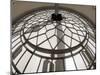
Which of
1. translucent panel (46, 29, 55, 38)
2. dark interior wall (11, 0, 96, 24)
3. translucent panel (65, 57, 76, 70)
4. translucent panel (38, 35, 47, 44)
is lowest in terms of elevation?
translucent panel (65, 57, 76, 70)

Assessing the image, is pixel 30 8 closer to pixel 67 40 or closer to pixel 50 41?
pixel 50 41

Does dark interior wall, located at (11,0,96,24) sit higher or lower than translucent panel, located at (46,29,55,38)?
higher

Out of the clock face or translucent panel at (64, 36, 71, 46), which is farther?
translucent panel at (64, 36, 71, 46)

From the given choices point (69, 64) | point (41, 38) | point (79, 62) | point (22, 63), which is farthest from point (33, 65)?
point (79, 62)

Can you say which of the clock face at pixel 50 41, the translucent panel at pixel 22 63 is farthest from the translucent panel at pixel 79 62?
the translucent panel at pixel 22 63

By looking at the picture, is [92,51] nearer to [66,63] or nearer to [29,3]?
[66,63]

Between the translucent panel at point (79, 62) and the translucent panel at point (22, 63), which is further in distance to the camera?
the translucent panel at point (79, 62)

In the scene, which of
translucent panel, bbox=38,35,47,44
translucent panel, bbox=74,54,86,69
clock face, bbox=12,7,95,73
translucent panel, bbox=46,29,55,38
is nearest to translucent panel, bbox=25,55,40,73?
clock face, bbox=12,7,95,73

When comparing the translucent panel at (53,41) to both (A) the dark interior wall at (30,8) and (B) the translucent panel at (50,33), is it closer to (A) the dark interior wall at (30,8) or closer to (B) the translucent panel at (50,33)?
(B) the translucent panel at (50,33)

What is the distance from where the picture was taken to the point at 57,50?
199 cm

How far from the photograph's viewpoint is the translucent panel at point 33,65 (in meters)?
1.92

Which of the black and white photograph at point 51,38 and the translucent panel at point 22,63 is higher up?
the black and white photograph at point 51,38

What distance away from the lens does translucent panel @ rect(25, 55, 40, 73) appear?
1915 millimetres

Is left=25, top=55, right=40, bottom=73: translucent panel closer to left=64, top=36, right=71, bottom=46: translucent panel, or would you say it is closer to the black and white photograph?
the black and white photograph
